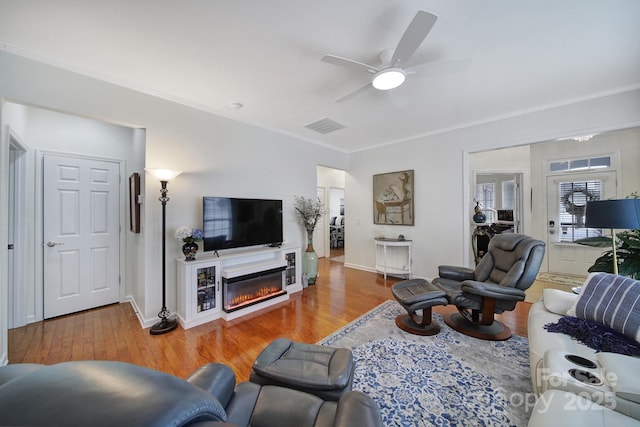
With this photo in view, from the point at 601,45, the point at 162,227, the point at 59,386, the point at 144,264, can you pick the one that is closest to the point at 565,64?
the point at 601,45

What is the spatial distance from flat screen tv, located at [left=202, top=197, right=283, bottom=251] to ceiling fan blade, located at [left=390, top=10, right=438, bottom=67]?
245 centimetres

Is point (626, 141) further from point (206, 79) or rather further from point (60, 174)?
point (60, 174)

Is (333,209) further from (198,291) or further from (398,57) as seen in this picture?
(398,57)

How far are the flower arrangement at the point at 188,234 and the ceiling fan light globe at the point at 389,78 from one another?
2492 mm

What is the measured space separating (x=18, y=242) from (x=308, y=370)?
3.52 meters

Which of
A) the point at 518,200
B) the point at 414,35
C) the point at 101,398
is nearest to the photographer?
the point at 101,398

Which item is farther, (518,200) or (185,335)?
(518,200)

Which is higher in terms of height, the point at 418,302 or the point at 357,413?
the point at 357,413

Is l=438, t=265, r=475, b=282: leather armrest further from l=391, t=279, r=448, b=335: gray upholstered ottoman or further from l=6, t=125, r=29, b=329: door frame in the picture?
l=6, t=125, r=29, b=329: door frame

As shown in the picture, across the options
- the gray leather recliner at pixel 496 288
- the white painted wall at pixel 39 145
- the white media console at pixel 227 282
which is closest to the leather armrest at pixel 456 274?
the gray leather recliner at pixel 496 288

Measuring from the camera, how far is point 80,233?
9.86 ft

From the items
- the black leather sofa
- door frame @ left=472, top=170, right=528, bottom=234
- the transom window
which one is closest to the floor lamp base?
the black leather sofa

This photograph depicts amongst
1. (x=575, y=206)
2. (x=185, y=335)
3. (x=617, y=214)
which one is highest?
(x=575, y=206)

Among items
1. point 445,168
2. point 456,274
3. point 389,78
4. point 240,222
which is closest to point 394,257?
point 456,274
